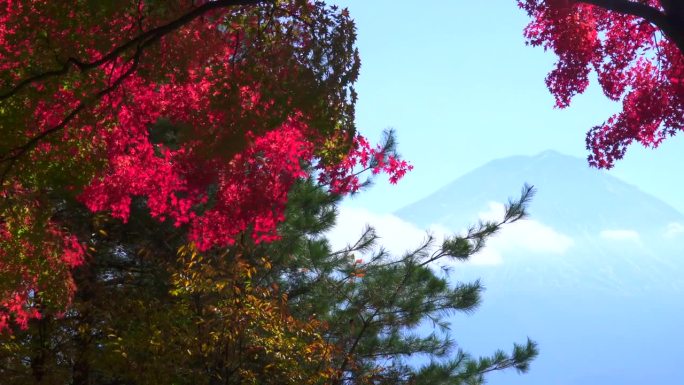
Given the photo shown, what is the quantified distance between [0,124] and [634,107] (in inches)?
249

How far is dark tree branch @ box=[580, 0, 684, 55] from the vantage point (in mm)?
5215

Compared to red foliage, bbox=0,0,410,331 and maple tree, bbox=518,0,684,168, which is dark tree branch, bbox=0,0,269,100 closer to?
red foliage, bbox=0,0,410,331

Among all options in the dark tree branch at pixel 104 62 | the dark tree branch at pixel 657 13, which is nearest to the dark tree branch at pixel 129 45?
the dark tree branch at pixel 104 62

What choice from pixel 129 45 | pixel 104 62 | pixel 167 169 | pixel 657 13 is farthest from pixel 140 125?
pixel 657 13

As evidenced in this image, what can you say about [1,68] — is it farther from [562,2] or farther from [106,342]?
[562,2]

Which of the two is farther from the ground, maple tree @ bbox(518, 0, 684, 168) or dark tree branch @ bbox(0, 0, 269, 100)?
maple tree @ bbox(518, 0, 684, 168)

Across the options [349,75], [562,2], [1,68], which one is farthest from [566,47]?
[1,68]

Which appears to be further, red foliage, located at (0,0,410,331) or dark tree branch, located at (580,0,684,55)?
red foliage, located at (0,0,410,331)

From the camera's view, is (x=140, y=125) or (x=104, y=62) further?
(x=140, y=125)

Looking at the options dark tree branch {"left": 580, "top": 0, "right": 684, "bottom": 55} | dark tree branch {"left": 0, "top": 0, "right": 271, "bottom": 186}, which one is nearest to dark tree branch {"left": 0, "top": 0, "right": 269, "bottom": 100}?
dark tree branch {"left": 0, "top": 0, "right": 271, "bottom": 186}

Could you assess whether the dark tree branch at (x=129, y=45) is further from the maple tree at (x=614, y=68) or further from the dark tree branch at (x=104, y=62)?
the maple tree at (x=614, y=68)

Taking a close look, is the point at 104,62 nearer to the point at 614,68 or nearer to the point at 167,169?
the point at 167,169

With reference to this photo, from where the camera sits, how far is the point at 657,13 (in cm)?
521

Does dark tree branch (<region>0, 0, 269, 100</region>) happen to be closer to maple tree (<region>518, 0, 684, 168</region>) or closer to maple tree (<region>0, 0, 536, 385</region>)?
maple tree (<region>0, 0, 536, 385</region>)
